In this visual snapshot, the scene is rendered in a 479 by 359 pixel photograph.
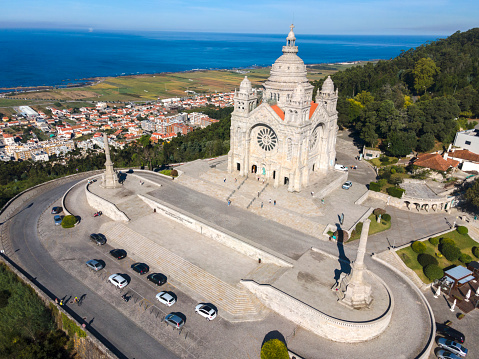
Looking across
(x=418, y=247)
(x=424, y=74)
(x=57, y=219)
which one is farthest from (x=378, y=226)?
(x=424, y=74)

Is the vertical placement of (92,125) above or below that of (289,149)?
below

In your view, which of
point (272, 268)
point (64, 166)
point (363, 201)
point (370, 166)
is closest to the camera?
point (272, 268)

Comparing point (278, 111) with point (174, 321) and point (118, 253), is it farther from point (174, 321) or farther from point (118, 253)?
point (174, 321)

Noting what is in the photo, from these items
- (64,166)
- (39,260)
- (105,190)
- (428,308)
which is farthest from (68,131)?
(428,308)

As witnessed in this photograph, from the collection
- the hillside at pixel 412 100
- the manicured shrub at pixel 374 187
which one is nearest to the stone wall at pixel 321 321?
the manicured shrub at pixel 374 187

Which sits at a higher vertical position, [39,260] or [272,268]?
[272,268]

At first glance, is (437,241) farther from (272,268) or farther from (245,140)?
(245,140)

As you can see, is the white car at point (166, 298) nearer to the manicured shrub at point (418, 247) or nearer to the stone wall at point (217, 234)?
the stone wall at point (217, 234)
